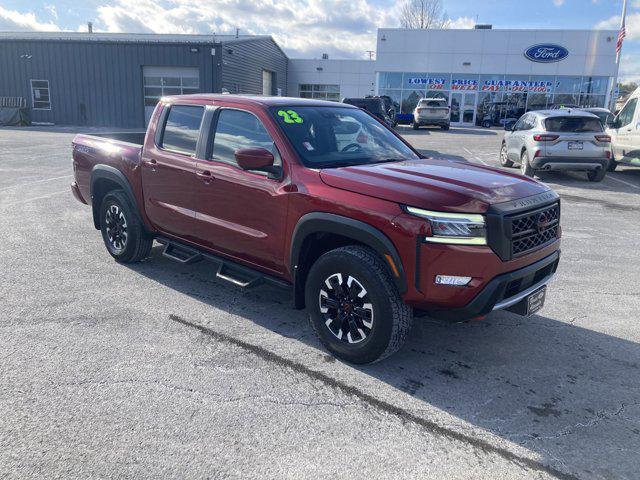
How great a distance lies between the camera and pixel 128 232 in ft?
18.3

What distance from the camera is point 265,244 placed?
4.10m

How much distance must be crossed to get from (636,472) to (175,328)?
3237 mm

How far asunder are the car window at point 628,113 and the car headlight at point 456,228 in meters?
12.1

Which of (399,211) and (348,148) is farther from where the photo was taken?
(348,148)

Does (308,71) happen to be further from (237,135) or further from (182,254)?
(237,135)

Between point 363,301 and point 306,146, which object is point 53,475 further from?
point 306,146

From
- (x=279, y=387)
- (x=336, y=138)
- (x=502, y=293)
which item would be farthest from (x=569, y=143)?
(x=279, y=387)

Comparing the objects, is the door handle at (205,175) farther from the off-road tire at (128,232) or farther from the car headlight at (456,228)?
the car headlight at (456,228)

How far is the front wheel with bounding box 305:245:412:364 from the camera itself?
134 inches

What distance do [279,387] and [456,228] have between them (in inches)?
59.8

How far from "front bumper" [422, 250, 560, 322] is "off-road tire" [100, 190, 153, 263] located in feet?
11.1

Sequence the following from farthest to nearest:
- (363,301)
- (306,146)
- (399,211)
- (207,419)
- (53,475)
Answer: (306,146) < (363,301) < (399,211) < (207,419) < (53,475)

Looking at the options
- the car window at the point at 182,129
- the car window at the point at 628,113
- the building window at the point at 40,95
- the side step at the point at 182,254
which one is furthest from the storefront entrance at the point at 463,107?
the side step at the point at 182,254

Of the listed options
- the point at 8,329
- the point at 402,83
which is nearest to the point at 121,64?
the point at 402,83
